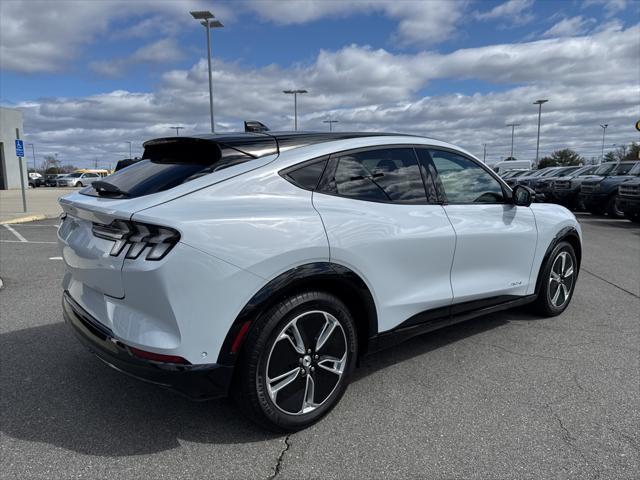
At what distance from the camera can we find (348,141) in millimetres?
3217

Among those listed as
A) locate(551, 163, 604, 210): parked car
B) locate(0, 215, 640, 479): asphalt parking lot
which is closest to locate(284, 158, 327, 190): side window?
locate(0, 215, 640, 479): asphalt parking lot

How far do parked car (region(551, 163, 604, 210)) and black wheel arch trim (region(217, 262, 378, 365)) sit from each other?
54.2 ft

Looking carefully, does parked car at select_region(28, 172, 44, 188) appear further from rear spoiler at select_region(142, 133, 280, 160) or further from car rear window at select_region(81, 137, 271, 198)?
rear spoiler at select_region(142, 133, 280, 160)

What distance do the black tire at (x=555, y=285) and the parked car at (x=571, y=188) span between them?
1367cm

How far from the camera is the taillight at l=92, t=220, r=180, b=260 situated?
2.35m

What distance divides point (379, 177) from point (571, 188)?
55.1ft

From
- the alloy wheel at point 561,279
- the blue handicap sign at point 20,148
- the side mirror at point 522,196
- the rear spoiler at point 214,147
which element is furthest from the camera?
the blue handicap sign at point 20,148

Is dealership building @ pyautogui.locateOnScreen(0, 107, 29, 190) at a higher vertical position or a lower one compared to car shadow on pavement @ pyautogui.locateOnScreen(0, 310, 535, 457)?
higher

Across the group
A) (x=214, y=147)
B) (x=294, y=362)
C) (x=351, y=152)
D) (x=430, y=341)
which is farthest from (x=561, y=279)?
(x=214, y=147)

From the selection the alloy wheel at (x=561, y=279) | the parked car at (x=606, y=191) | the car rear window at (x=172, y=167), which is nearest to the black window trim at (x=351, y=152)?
the car rear window at (x=172, y=167)

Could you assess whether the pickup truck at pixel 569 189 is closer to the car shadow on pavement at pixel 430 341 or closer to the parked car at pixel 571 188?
the parked car at pixel 571 188

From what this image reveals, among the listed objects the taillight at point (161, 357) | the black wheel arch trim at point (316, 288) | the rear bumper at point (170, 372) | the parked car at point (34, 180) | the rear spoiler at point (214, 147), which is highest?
the rear spoiler at point (214, 147)

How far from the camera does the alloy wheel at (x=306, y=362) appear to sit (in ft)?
8.85

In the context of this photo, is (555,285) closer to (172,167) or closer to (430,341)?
(430,341)
